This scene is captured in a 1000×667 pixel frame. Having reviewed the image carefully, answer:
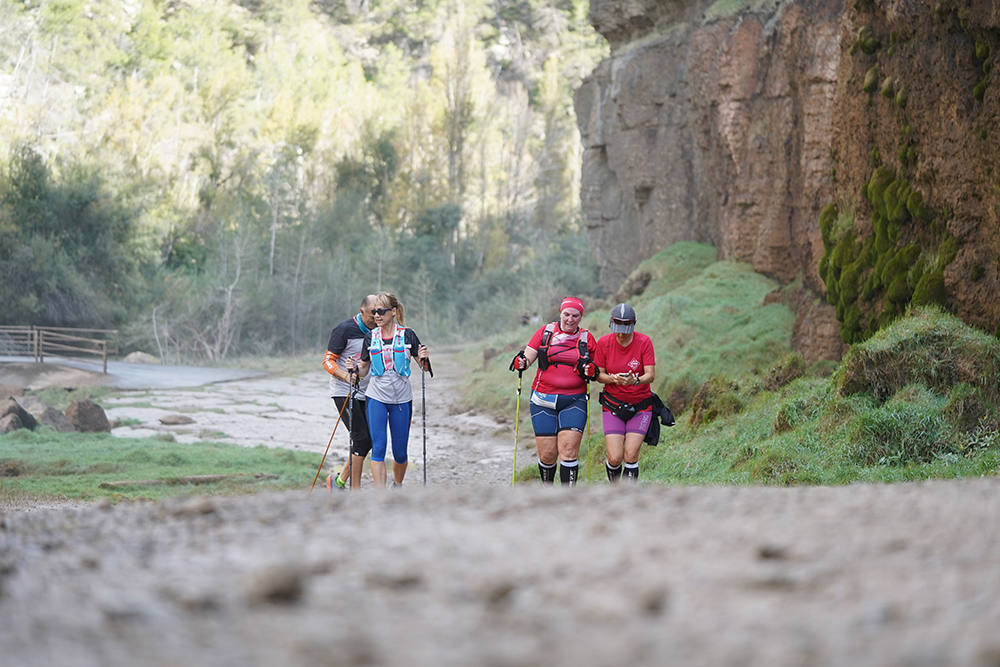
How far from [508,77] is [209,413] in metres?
55.0

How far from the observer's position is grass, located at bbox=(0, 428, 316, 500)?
12.1 metres

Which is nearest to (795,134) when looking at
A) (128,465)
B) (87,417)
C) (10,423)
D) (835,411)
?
(835,411)

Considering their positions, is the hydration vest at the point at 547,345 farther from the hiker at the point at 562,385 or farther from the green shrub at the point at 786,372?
the green shrub at the point at 786,372

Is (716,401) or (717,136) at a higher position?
(717,136)

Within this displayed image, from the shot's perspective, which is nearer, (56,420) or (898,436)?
(898,436)

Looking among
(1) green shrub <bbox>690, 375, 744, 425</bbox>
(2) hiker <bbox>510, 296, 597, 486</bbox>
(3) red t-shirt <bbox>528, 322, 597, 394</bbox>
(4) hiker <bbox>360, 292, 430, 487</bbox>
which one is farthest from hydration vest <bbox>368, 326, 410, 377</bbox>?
(1) green shrub <bbox>690, 375, 744, 425</bbox>

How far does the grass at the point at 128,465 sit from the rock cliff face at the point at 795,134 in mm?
7582

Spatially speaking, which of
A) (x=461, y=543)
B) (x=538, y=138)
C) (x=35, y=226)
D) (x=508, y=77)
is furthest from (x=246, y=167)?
(x=461, y=543)

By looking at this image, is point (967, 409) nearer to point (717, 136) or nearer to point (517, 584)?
point (517, 584)

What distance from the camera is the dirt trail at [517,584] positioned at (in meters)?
2.79

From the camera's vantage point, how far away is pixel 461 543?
3893mm

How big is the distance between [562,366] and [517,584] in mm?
5446

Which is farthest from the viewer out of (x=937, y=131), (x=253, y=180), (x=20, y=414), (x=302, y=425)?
(x=253, y=180)

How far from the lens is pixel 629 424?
8758 millimetres
